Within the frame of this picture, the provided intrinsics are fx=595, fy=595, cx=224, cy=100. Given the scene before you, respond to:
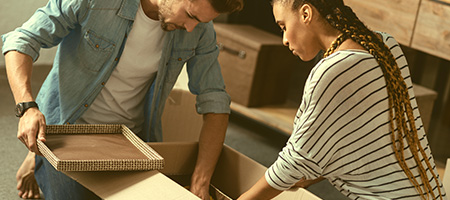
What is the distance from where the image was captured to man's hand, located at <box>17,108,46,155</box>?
4.22 ft

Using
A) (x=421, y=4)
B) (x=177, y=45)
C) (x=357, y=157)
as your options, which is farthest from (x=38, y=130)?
(x=421, y=4)

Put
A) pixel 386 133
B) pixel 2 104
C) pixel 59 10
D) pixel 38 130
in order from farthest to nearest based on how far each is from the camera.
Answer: pixel 2 104 → pixel 59 10 → pixel 38 130 → pixel 386 133

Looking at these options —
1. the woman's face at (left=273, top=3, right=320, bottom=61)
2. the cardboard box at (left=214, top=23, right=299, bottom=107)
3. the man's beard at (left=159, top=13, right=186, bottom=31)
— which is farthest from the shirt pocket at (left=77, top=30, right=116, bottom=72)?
the cardboard box at (left=214, top=23, right=299, bottom=107)

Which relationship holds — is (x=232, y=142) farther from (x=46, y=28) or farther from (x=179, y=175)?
(x=46, y=28)

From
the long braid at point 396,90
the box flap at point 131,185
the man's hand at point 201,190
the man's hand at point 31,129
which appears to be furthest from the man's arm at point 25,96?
the long braid at point 396,90

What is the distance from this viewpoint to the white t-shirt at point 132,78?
5.39 ft

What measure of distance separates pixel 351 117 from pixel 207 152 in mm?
550

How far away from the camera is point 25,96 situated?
1.39 m

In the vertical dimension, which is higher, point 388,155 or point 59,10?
point 59,10

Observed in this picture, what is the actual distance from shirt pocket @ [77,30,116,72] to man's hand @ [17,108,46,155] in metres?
0.29

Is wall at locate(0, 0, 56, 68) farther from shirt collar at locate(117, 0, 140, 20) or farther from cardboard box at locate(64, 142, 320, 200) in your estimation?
cardboard box at locate(64, 142, 320, 200)

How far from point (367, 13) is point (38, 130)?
156 cm

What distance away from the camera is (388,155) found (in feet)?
3.86

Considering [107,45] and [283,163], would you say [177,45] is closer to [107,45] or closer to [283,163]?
[107,45]
